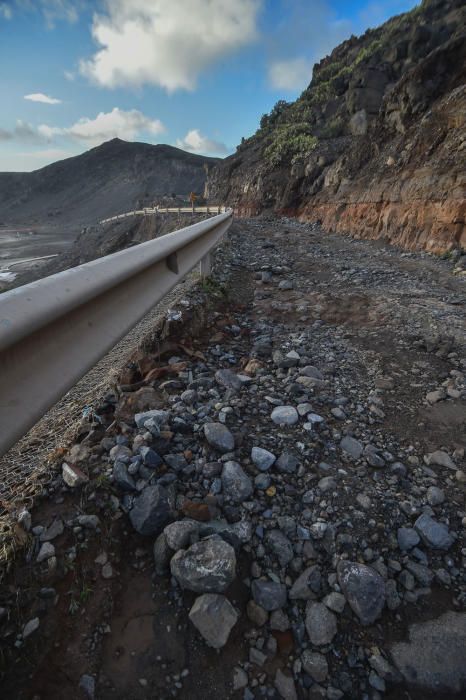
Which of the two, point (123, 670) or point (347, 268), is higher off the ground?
point (347, 268)

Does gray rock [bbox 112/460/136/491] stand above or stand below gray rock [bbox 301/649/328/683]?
above

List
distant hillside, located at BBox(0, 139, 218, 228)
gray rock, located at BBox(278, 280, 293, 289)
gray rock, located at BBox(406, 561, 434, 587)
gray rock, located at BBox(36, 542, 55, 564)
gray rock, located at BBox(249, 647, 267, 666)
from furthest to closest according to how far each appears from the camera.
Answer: distant hillside, located at BBox(0, 139, 218, 228) → gray rock, located at BBox(278, 280, 293, 289) → gray rock, located at BBox(406, 561, 434, 587) → gray rock, located at BBox(36, 542, 55, 564) → gray rock, located at BBox(249, 647, 267, 666)

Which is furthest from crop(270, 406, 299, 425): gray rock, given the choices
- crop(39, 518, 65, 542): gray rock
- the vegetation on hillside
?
the vegetation on hillside

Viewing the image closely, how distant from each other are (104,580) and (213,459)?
2.19 ft

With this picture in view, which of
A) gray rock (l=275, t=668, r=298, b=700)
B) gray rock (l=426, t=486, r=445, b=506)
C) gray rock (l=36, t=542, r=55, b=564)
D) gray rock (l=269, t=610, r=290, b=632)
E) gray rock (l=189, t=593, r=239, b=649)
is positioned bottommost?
gray rock (l=275, t=668, r=298, b=700)

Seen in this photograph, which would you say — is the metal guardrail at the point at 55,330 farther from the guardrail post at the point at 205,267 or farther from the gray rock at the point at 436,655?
the guardrail post at the point at 205,267

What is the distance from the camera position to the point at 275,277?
5191 mm

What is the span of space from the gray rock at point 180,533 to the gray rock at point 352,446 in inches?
36.9

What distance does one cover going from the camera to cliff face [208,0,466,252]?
8344 mm

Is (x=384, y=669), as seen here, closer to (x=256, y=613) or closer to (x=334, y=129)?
(x=256, y=613)

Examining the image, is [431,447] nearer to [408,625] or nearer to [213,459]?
[408,625]

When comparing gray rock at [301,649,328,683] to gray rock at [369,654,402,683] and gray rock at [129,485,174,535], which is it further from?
gray rock at [129,485,174,535]

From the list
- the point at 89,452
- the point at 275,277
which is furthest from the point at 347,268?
the point at 89,452

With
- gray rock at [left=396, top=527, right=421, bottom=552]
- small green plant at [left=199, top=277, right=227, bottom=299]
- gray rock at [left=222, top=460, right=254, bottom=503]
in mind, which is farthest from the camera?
small green plant at [left=199, top=277, right=227, bottom=299]
